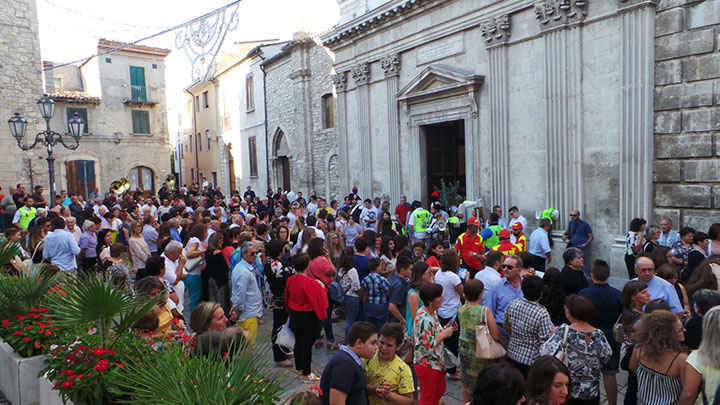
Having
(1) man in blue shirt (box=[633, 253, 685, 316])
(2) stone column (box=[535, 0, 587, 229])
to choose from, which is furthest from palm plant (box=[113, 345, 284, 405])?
(2) stone column (box=[535, 0, 587, 229])

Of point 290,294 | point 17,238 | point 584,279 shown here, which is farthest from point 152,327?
point 17,238

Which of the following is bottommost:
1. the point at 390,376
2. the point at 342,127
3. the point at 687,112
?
the point at 390,376

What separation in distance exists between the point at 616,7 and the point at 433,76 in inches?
205

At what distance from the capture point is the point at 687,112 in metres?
8.83

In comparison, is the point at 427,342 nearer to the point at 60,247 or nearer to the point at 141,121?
the point at 60,247

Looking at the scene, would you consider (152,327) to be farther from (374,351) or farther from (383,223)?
(383,223)

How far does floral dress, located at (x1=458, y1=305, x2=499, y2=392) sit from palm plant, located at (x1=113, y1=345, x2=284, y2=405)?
2078mm

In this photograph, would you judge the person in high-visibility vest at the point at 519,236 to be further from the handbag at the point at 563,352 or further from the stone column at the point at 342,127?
the stone column at the point at 342,127

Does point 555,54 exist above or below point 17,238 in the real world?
above

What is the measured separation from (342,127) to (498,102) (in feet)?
23.7

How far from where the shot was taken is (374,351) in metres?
3.54

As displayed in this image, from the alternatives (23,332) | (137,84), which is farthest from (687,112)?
(137,84)

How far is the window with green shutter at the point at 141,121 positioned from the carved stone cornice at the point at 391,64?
22.2m

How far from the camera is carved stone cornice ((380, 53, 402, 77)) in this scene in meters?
15.2
